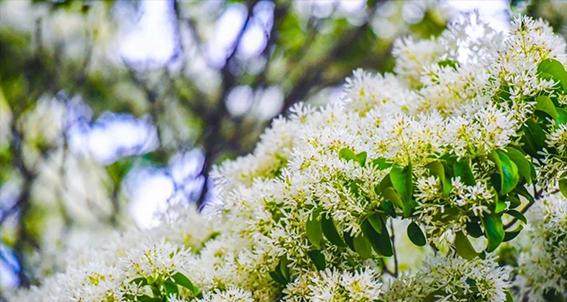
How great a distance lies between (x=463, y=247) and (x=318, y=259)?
0.62ft

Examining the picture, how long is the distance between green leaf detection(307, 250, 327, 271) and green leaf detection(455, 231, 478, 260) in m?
0.18

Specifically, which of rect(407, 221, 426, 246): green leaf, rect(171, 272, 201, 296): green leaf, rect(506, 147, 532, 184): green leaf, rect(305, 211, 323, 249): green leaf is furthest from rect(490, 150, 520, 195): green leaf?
rect(171, 272, 201, 296): green leaf

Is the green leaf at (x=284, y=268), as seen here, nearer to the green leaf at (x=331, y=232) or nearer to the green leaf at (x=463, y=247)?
the green leaf at (x=331, y=232)

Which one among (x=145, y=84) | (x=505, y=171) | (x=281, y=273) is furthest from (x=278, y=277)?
(x=145, y=84)

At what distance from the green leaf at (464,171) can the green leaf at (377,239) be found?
0.38 ft

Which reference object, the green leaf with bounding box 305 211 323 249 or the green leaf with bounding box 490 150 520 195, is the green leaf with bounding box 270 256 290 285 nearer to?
the green leaf with bounding box 305 211 323 249

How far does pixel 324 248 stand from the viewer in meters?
1.17

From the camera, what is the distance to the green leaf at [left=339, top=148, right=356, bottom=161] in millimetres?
1139

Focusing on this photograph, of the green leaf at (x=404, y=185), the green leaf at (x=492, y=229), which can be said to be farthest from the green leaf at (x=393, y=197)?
the green leaf at (x=492, y=229)

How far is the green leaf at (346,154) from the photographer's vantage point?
3.74 feet

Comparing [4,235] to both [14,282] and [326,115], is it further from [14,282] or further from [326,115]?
[326,115]

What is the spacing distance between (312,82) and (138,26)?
1.95 feet

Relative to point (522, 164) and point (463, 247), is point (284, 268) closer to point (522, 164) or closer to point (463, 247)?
point (463, 247)

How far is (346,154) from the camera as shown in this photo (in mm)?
1146
